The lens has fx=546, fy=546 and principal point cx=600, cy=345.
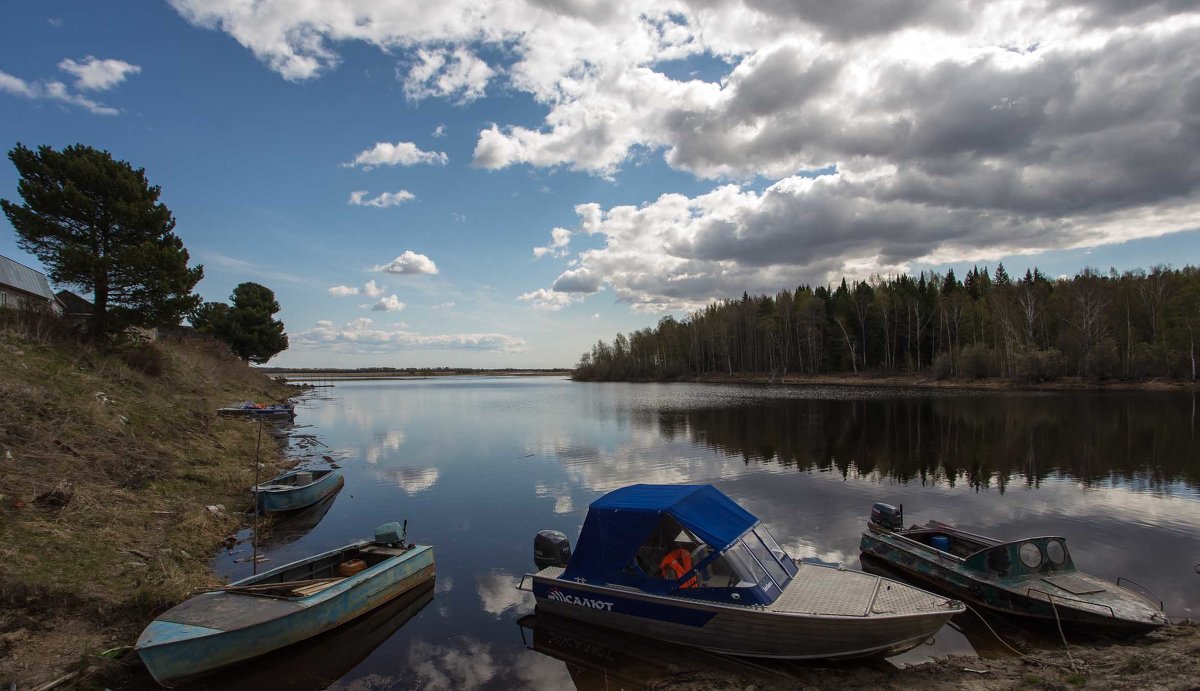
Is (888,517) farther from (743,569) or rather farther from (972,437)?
(972,437)

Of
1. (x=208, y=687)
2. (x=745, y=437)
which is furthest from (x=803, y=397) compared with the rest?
(x=208, y=687)

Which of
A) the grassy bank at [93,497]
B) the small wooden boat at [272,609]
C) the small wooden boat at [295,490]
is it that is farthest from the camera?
the small wooden boat at [295,490]

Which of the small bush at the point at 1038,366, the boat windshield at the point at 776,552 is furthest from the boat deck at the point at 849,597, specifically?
the small bush at the point at 1038,366

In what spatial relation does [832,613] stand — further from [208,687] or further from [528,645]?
[208,687]

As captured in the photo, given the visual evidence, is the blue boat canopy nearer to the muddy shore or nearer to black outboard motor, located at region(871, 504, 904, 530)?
the muddy shore

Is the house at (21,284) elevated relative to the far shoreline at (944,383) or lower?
elevated

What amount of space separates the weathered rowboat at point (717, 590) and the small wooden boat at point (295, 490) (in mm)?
12411

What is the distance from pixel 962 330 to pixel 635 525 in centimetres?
9858

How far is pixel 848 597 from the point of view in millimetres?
9867

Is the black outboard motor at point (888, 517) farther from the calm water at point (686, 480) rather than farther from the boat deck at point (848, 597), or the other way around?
the boat deck at point (848, 597)

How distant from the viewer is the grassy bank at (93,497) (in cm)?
941

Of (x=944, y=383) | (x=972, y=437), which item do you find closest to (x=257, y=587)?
(x=972, y=437)

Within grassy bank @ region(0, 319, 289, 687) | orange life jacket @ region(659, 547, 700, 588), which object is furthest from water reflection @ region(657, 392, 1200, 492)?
grassy bank @ region(0, 319, 289, 687)

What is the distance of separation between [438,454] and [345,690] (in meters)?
24.9
